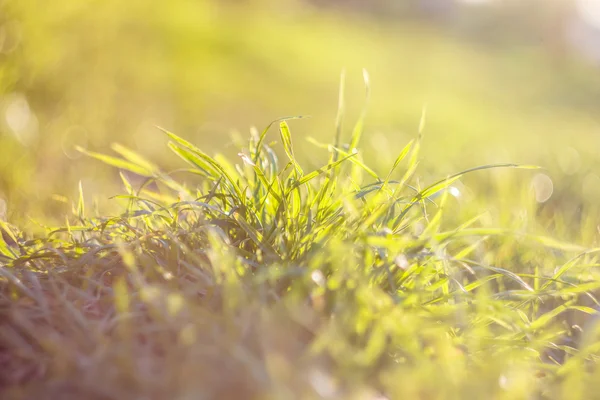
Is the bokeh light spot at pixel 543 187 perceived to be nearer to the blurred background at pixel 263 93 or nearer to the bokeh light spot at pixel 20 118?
the blurred background at pixel 263 93

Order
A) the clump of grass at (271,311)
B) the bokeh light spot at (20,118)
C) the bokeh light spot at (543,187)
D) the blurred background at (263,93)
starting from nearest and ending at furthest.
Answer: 1. the clump of grass at (271,311)
2. the bokeh light spot at (20,118)
3. the blurred background at (263,93)
4. the bokeh light spot at (543,187)

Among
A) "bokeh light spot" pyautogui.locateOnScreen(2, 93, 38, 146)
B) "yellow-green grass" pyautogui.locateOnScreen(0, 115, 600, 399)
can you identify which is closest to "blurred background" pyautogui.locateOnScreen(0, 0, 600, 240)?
"bokeh light spot" pyautogui.locateOnScreen(2, 93, 38, 146)

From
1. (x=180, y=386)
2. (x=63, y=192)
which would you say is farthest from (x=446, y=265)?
(x=63, y=192)

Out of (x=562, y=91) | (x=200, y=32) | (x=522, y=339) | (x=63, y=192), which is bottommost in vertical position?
(x=562, y=91)

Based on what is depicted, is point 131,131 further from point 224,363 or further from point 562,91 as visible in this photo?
point 562,91

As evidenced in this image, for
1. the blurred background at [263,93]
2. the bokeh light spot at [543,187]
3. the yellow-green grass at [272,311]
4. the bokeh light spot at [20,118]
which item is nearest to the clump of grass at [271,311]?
the yellow-green grass at [272,311]

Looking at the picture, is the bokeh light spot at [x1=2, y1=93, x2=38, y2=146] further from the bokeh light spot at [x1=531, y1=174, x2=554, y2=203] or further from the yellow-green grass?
the bokeh light spot at [x1=531, y1=174, x2=554, y2=203]
